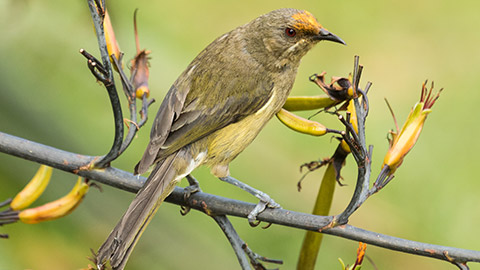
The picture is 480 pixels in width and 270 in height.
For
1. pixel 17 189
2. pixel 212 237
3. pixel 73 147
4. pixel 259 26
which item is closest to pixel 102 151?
pixel 73 147

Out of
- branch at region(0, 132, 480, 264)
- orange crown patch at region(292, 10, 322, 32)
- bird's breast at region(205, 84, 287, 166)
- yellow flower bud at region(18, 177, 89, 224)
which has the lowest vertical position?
yellow flower bud at region(18, 177, 89, 224)

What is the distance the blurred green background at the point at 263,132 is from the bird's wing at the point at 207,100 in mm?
490

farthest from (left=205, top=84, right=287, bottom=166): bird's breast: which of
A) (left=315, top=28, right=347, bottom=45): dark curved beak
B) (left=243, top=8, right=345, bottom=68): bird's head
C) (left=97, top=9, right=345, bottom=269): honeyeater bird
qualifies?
(left=315, top=28, right=347, bottom=45): dark curved beak

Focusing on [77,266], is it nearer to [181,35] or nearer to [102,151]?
[102,151]

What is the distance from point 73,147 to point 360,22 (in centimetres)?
175

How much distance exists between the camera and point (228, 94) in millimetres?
2172

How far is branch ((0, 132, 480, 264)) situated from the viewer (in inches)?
58.5

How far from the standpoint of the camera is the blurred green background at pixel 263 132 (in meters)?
2.43

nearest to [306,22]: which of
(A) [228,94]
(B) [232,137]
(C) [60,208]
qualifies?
(A) [228,94]

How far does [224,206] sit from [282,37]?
2.56ft

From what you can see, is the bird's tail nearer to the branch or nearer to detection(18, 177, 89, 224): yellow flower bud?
the branch

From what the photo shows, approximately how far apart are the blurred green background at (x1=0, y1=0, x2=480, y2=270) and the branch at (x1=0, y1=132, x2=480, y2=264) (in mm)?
633

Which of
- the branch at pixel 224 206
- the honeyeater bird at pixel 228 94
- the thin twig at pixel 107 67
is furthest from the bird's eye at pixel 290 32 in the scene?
the thin twig at pixel 107 67

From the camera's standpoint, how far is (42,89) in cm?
269
